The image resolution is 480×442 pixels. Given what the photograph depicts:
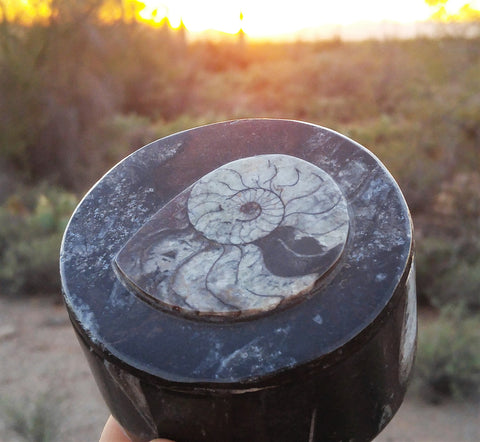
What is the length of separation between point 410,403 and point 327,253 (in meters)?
3.29

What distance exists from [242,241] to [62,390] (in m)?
3.58

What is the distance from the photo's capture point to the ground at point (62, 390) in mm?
4023

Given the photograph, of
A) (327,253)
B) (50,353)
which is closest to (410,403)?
(50,353)

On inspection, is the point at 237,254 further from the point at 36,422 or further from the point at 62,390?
the point at 62,390

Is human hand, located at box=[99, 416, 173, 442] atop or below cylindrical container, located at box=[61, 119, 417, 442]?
below

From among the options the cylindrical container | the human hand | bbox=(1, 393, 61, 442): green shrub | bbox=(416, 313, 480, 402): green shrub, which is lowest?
bbox=(416, 313, 480, 402): green shrub

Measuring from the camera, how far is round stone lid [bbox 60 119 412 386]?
52.3 inches

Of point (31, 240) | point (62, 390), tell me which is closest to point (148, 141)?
point (31, 240)

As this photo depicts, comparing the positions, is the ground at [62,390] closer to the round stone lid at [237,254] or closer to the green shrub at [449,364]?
the green shrub at [449,364]

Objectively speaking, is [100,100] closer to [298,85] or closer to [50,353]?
[50,353]

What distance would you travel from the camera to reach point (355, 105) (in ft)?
39.3

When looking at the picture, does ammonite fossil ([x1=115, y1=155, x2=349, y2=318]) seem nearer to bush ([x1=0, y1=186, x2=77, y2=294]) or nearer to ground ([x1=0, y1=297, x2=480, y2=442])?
ground ([x1=0, y1=297, x2=480, y2=442])

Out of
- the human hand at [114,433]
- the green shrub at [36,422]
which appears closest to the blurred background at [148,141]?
the green shrub at [36,422]

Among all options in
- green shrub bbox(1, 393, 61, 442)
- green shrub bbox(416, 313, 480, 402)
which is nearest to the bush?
green shrub bbox(1, 393, 61, 442)
